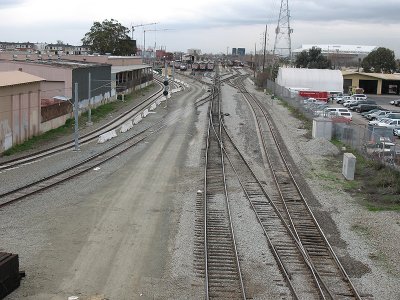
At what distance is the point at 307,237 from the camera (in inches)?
615

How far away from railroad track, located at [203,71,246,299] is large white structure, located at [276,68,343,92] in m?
57.2

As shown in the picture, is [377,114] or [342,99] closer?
[377,114]

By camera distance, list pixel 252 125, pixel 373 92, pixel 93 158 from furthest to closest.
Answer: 1. pixel 373 92
2. pixel 252 125
3. pixel 93 158

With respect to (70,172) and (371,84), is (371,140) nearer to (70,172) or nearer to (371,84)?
(70,172)

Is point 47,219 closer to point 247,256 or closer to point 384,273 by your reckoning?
point 247,256

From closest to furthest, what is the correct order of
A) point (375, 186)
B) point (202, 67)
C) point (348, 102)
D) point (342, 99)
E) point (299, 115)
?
point (375, 186), point (299, 115), point (348, 102), point (342, 99), point (202, 67)

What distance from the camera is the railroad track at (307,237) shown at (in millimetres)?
12039

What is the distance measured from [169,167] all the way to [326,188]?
738cm

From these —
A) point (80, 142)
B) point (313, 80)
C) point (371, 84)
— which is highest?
point (313, 80)

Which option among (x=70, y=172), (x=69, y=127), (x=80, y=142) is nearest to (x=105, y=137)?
(x=80, y=142)

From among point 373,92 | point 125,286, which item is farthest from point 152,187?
point 373,92

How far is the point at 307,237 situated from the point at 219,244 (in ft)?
9.14

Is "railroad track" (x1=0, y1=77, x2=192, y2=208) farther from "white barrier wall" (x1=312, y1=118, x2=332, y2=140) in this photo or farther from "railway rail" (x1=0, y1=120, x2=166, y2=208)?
"white barrier wall" (x1=312, y1=118, x2=332, y2=140)

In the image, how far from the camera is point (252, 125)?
4175cm
